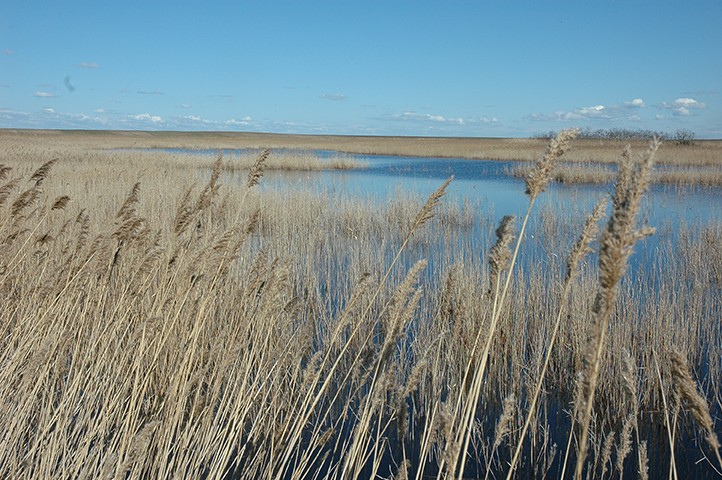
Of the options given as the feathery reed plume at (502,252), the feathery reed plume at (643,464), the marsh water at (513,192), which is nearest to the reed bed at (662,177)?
the marsh water at (513,192)

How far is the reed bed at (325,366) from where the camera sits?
151cm

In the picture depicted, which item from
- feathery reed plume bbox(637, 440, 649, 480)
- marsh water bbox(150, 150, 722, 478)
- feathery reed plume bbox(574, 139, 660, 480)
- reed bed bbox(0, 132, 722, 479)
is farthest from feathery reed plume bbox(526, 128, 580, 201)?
marsh water bbox(150, 150, 722, 478)

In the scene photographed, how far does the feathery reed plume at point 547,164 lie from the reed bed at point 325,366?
0.04 feet

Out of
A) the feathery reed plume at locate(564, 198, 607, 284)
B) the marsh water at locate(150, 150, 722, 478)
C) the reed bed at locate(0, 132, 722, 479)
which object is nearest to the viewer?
the feathery reed plume at locate(564, 198, 607, 284)

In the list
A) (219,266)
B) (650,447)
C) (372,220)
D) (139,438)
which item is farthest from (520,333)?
(372,220)

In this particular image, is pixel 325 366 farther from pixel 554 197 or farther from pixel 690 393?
pixel 554 197

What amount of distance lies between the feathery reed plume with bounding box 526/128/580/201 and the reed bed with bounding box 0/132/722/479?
12 millimetres

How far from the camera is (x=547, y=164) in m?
1.27

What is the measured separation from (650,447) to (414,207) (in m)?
6.49

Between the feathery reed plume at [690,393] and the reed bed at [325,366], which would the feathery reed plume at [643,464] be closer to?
the reed bed at [325,366]

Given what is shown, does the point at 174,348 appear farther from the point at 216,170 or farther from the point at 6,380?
the point at 216,170

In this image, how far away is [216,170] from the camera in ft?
8.73

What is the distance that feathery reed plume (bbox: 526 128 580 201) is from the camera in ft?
4.16

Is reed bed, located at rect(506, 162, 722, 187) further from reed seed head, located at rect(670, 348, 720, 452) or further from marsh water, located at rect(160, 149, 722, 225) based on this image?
reed seed head, located at rect(670, 348, 720, 452)
